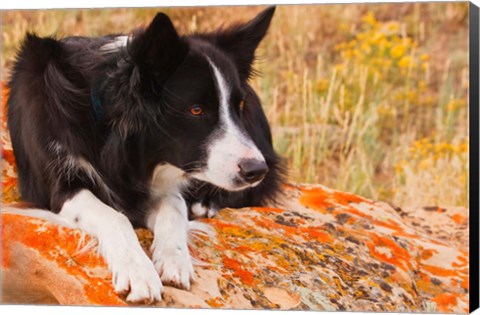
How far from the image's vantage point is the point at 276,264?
438cm

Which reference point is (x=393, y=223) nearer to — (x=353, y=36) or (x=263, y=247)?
(x=263, y=247)

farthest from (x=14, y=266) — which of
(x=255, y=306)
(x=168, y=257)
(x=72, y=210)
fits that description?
(x=255, y=306)

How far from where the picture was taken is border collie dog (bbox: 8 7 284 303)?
399 centimetres

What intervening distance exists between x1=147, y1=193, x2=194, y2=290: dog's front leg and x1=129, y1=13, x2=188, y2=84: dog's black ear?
723 millimetres

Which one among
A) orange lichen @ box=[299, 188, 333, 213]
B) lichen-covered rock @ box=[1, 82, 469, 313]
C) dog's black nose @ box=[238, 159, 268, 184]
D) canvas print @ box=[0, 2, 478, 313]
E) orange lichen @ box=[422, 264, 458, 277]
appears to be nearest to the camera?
dog's black nose @ box=[238, 159, 268, 184]

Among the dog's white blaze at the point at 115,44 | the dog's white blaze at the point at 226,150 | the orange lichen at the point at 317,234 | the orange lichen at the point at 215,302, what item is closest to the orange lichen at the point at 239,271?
the orange lichen at the point at 215,302

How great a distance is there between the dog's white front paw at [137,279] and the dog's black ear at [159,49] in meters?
0.87

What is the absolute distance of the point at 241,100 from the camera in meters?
4.25

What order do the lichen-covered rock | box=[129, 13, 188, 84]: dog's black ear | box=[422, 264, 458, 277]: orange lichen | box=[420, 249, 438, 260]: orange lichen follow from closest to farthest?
1. box=[129, 13, 188, 84]: dog's black ear
2. the lichen-covered rock
3. box=[422, 264, 458, 277]: orange lichen
4. box=[420, 249, 438, 260]: orange lichen

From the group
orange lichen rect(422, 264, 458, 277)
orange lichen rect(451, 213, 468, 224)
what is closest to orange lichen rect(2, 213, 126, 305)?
orange lichen rect(422, 264, 458, 277)

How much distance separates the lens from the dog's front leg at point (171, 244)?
157 inches

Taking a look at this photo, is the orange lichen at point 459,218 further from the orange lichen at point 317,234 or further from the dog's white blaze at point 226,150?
the dog's white blaze at point 226,150

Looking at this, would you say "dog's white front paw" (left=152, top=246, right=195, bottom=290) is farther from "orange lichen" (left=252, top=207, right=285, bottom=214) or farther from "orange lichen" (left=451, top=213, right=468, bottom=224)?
"orange lichen" (left=451, top=213, right=468, bottom=224)

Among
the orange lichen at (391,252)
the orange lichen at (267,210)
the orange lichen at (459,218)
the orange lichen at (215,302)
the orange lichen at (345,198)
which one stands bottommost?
the orange lichen at (215,302)
